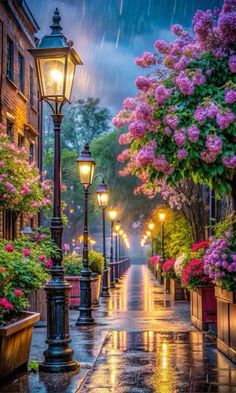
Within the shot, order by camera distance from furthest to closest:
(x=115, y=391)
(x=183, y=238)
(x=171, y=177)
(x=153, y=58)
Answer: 1. (x=183, y=238)
2. (x=153, y=58)
3. (x=171, y=177)
4. (x=115, y=391)

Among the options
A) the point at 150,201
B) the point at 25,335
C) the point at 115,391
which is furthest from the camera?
the point at 150,201

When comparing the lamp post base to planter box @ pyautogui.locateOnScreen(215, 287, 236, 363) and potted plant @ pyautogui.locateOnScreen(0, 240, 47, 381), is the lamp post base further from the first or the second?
potted plant @ pyautogui.locateOnScreen(0, 240, 47, 381)

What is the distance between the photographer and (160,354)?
461 inches

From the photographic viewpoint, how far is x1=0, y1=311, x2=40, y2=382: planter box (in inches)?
341

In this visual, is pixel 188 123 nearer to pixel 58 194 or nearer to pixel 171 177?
pixel 171 177

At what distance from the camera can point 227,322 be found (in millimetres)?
11383

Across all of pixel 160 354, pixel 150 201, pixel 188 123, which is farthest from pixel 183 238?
pixel 188 123

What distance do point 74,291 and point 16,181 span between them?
5.67 meters

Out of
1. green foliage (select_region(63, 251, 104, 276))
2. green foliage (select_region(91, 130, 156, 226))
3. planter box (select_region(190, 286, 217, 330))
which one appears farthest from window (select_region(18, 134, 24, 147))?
planter box (select_region(190, 286, 217, 330))

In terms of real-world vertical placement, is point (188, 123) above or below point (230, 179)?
above

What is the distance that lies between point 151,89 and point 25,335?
13.5ft

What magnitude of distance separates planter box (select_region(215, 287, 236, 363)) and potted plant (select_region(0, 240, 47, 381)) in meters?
3.00

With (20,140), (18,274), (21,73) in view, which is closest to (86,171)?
(18,274)

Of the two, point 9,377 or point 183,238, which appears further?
point 183,238
